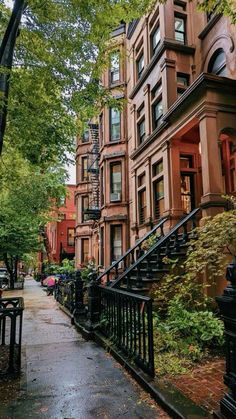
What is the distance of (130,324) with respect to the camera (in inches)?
202

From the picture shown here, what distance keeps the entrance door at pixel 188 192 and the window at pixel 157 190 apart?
2.59 ft

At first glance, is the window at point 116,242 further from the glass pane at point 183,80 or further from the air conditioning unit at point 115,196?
the glass pane at point 183,80

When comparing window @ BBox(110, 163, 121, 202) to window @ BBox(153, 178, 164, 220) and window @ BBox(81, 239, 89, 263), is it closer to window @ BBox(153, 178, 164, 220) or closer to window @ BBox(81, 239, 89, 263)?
window @ BBox(153, 178, 164, 220)

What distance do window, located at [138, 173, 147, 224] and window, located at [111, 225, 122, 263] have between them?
3.50m

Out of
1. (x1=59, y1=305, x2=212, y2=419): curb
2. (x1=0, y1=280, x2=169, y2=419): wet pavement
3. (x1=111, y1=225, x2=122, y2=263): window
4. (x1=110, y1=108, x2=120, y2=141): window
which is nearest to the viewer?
(x1=59, y1=305, x2=212, y2=419): curb

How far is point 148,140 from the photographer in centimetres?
1248

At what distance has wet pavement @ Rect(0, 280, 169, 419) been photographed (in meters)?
3.55

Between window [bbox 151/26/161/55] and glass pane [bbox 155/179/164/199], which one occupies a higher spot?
window [bbox 151/26/161/55]

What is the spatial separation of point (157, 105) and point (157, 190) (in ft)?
11.8

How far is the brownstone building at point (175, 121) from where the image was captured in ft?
27.4

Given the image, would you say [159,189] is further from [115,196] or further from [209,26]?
[209,26]

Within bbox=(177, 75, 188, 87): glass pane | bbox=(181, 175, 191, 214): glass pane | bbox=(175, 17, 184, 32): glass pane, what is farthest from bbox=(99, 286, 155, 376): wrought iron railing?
bbox=(175, 17, 184, 32): glass pane

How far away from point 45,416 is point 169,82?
1090cm

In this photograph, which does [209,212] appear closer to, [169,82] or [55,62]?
[55,62]
